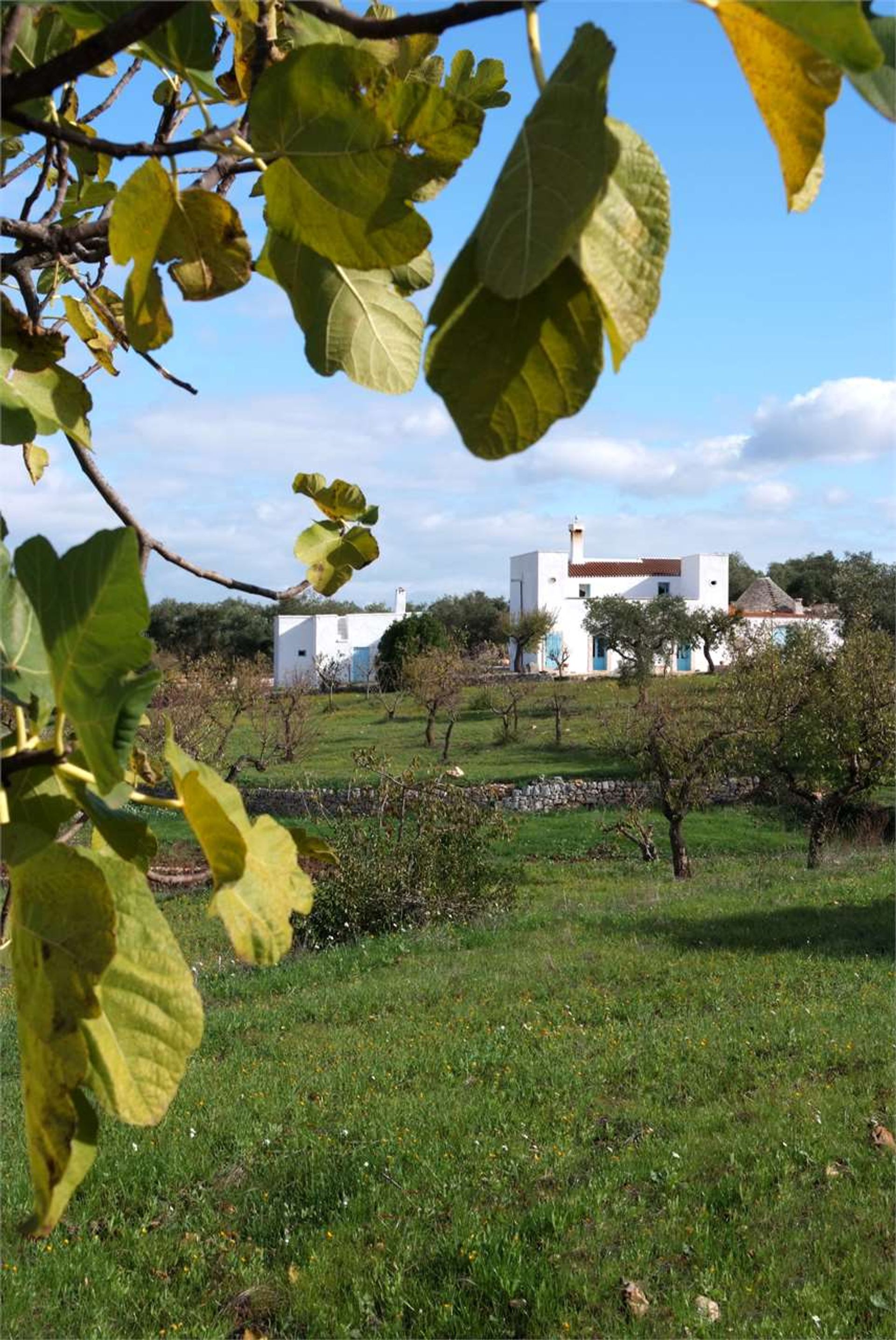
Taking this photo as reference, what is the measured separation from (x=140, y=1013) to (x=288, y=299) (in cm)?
35

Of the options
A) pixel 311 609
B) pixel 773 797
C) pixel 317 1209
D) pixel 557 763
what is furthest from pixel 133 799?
pixel 311 609

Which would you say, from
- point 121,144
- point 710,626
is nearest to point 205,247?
point 121,144

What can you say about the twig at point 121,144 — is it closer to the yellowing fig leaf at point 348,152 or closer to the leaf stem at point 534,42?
the yellowing fig leaf at point 348,152

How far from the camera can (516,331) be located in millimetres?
384

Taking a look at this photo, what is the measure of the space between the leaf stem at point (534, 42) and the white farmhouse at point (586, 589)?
40.4 metres

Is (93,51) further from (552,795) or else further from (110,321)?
(552,795)

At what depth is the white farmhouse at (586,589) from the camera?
43.2m

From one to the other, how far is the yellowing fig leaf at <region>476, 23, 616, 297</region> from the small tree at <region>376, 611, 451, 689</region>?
35082mm

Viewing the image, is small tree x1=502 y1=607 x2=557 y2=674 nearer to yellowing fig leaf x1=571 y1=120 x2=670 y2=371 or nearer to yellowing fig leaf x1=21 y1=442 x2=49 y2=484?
yellowing fig leaf x1=21 y1=442 x2=49 y2=484

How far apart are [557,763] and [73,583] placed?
25.2 m

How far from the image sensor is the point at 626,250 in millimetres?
365

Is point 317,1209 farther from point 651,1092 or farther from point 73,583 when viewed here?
point 73,583

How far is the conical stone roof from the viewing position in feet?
148

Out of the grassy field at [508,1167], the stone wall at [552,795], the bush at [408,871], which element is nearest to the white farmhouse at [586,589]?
the stone wall at [552,795]
